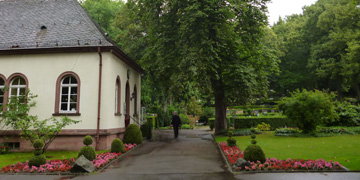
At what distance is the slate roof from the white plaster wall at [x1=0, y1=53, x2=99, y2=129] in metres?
0.66

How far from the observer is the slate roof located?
14.7 meters

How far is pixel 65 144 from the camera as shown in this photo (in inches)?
538

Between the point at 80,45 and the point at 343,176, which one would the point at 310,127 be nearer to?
the point at 343,176

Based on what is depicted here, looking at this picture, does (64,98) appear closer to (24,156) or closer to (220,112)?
(24,156)

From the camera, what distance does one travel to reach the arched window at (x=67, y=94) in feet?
46.2

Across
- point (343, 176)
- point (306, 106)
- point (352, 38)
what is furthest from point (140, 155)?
point (352, 38)

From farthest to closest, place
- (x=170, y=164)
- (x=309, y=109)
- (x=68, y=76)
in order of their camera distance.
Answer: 1. (x=309, y=109)
2. (x=68, y=76)
3. (x=170, y=164)

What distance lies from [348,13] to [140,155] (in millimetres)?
36144

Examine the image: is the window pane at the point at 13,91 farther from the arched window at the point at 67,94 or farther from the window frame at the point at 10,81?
the arched window at the point at 67,94

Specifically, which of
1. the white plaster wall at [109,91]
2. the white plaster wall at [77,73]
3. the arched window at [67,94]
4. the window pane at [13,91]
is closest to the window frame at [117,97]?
the white plaster wall at [109,91]

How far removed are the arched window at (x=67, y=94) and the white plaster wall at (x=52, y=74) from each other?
8.8 inches

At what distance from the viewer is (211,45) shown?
52.4ft

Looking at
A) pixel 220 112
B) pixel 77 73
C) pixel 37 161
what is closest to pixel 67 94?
pixel 77 73

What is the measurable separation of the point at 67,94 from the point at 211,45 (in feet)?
28.5
